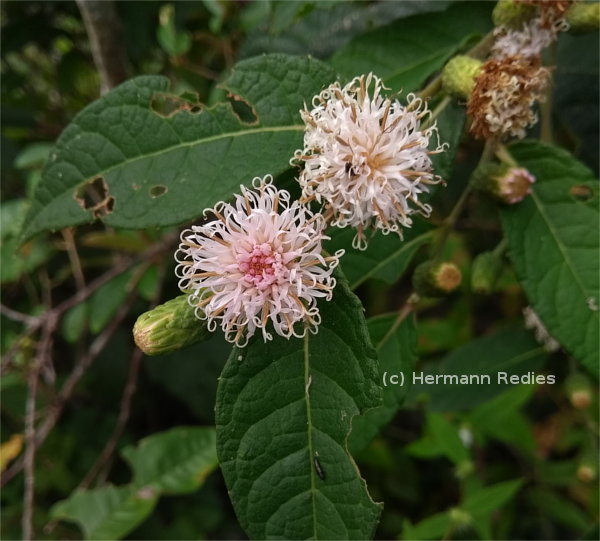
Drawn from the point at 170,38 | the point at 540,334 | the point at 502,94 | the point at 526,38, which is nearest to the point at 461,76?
the point at 502,94

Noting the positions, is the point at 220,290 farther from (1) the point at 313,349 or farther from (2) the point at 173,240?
(2) the point at 173,240

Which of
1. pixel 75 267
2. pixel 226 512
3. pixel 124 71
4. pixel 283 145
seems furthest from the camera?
pixel 226 512

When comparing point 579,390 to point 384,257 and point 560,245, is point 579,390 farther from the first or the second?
point 384,257

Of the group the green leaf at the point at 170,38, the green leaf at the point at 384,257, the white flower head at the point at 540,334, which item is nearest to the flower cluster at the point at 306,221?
the green leaf at the point at 384,257

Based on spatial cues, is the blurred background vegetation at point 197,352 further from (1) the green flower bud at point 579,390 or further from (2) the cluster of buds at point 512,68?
(2) the cluster of buds at point 512,68

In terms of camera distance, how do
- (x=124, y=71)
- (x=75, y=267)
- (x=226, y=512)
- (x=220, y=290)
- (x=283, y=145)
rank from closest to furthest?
(x=220, y=290), (x=283, y=145), (x=124, y=71), (x=75, y=267), (x=226, y=512)

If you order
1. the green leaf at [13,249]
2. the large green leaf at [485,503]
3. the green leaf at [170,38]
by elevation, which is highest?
the green leaf at [170,38]

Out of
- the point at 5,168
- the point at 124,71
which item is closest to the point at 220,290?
the point at 124,71

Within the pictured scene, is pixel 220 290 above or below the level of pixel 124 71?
below

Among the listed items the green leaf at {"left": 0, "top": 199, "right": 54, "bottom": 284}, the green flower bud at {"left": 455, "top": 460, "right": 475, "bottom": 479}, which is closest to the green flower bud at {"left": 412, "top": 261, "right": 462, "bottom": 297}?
the green flower bud at {"left": 455, "top": 460, "right": 475, "bottom": 479}
